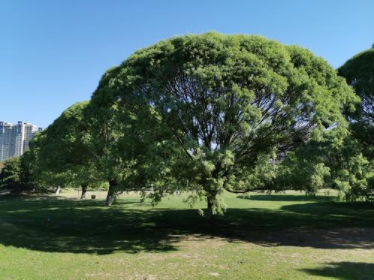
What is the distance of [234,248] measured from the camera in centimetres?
1441

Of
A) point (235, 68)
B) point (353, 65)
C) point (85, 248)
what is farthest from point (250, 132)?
point (353, 65)

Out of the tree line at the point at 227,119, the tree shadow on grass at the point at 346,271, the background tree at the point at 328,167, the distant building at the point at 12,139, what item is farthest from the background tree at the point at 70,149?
the distant building at the point at 12,139

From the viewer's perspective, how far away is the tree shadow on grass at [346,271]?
400 inches

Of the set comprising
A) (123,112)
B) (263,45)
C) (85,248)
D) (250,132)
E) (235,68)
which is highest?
(263,45)

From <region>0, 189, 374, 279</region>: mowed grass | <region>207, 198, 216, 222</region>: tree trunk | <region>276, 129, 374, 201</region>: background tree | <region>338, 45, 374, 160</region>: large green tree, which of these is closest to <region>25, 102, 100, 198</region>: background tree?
<region>0, 189, 374, 279</region>: mowed grass

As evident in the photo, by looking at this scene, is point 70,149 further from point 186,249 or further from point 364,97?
point 364,97

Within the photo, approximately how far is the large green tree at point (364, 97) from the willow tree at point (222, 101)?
3.24 m

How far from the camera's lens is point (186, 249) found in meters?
14.3

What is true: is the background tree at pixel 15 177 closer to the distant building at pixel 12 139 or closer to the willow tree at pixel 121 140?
the willow tree at pixel 121 140

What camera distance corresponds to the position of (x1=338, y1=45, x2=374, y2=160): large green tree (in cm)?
2006

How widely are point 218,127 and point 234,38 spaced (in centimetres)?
465

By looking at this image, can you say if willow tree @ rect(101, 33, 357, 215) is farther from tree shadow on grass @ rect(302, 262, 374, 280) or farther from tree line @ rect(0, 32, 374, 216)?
tree shadow on grass @ rect(302, 262, 374, 280)

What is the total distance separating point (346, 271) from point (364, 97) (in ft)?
45.6

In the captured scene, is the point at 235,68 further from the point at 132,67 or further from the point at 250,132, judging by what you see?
the point at 132,67
